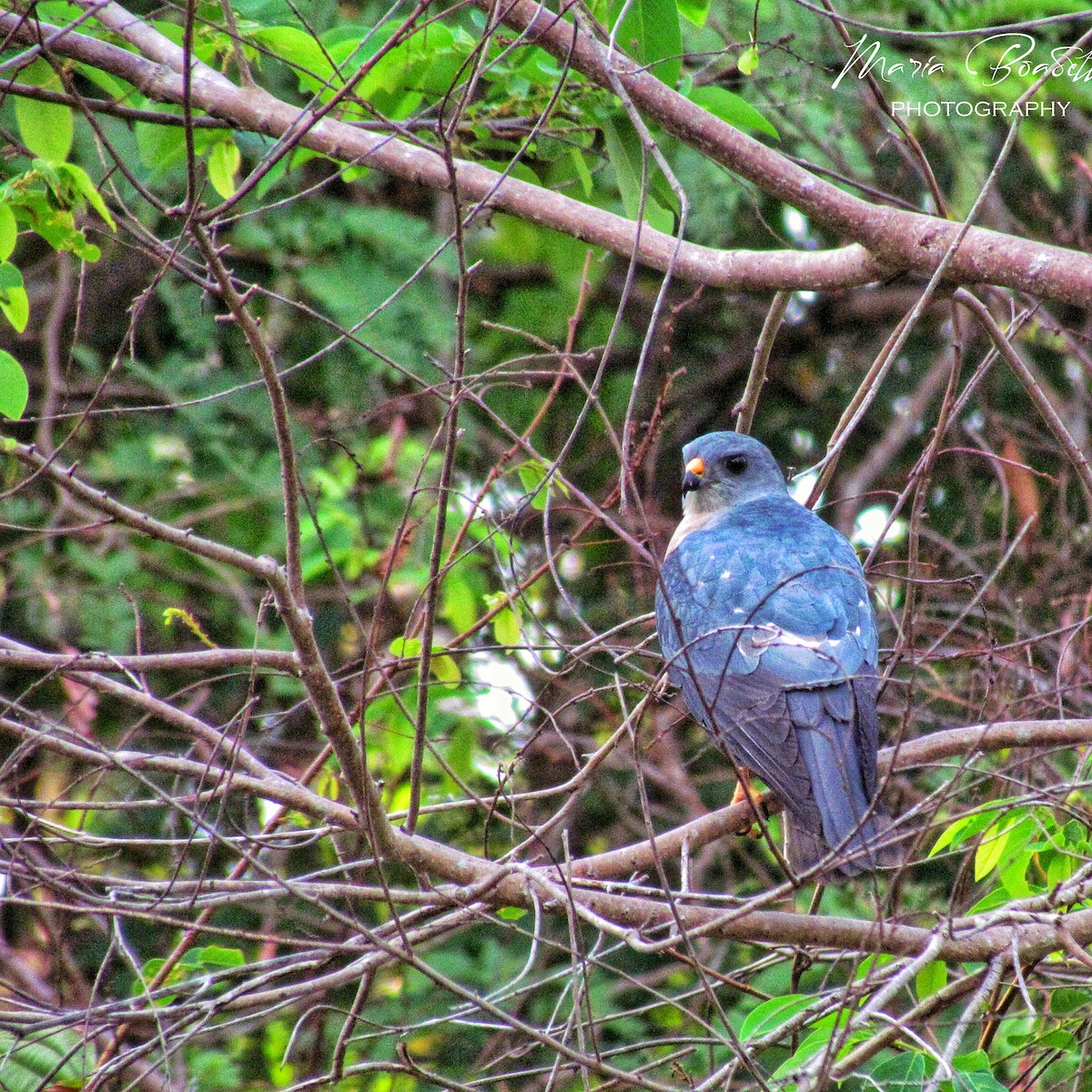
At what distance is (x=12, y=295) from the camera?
9.52ft

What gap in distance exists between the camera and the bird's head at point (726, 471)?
15.3 feet

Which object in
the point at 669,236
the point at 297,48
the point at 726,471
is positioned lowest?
the point at 726,471

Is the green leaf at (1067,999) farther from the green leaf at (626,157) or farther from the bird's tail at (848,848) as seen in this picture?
the green leaf at (626,157)

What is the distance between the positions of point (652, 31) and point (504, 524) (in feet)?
4.53

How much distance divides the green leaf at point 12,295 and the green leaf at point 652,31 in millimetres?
1612

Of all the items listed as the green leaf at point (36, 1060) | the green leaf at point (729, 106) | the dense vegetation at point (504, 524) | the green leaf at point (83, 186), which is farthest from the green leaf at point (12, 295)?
the green leaf at point (729, 106)

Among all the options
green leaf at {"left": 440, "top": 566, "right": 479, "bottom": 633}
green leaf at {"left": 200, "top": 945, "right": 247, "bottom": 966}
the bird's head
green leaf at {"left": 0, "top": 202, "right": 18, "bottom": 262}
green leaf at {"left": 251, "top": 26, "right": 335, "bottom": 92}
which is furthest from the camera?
green leaf at {"left": 440, "top": 566, "right": 479, "bottom": 633}

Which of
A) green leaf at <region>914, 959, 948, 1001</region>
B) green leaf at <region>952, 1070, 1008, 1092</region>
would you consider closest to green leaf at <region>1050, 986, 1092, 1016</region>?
green leaf at <region>914, 959, 948, 1001</region>

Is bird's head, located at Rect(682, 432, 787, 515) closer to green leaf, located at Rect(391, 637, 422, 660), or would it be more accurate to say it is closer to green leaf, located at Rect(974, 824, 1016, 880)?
green leaf, located at Rect(391, 637, 422, 660)

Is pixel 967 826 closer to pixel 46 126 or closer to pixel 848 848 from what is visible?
pixel 848 848

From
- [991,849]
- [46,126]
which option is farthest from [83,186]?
[991,849]

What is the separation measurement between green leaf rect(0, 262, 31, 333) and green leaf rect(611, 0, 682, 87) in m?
1.61

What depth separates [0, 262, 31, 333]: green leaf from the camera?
2.89m

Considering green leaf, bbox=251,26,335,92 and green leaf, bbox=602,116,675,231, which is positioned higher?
green leaf, bbox=251,26,335,92
